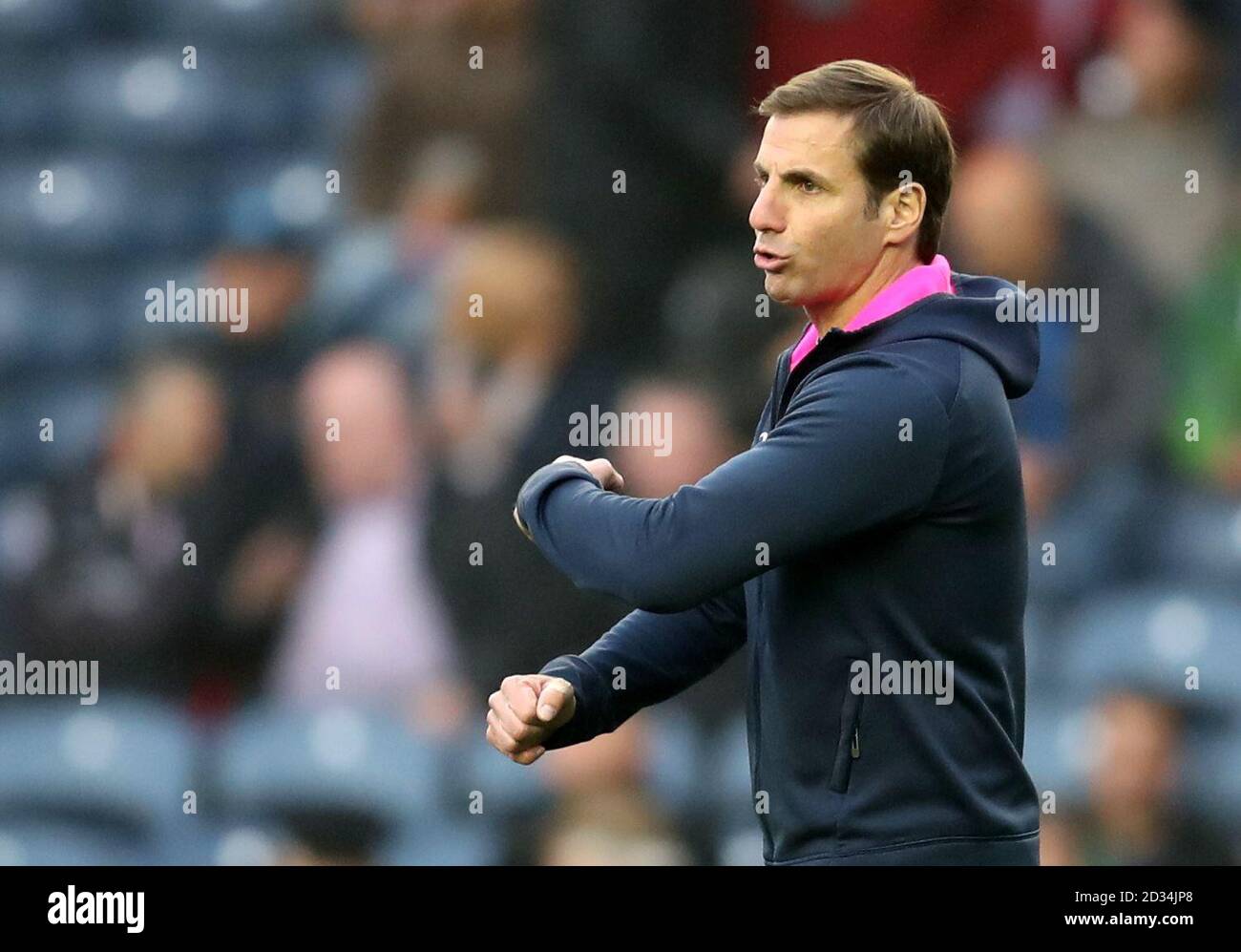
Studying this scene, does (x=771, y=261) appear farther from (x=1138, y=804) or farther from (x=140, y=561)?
(x=140, y=561)

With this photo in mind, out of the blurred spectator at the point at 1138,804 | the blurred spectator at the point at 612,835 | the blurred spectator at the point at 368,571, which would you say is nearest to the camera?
the blurred spectator at the point at 1138,804

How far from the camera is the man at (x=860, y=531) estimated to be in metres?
1.80

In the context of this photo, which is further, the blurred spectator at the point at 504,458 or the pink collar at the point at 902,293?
the blurred spectator at the point at 504,458

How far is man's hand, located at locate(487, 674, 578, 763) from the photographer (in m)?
1.93

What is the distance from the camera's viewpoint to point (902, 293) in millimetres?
1944

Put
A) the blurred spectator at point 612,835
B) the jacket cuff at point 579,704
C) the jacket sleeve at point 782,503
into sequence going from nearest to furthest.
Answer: the jacket sleeve at point 782,503
the jacket cuff at point 579,704
the blurred spectator at point 612,835

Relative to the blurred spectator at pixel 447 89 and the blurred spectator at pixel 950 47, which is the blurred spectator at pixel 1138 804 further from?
the blurred spectator at pixel 447 89

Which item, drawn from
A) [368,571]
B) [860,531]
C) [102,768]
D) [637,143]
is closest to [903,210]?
[860,531]

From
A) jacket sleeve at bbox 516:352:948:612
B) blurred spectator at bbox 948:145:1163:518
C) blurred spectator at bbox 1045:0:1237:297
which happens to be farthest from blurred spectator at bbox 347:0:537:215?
jacket sleeve at bbox 516:352:948:612

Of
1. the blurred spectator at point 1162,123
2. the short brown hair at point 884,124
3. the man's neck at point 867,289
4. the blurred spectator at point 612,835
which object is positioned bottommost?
the blurred spectator at point 612,835

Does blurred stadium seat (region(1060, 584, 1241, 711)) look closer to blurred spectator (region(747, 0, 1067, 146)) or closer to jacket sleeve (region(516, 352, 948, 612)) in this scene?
blurred spectator (region(747, 0, 1067, 146))

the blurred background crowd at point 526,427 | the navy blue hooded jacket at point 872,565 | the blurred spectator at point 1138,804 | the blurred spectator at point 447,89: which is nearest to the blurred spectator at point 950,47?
the blurred background crowd at point 526,427

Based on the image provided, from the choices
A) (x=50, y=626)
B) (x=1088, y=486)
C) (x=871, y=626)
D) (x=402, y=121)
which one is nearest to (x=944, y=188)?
(x=871, y=626)

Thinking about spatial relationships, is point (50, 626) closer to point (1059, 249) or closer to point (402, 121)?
point (402, 121)
